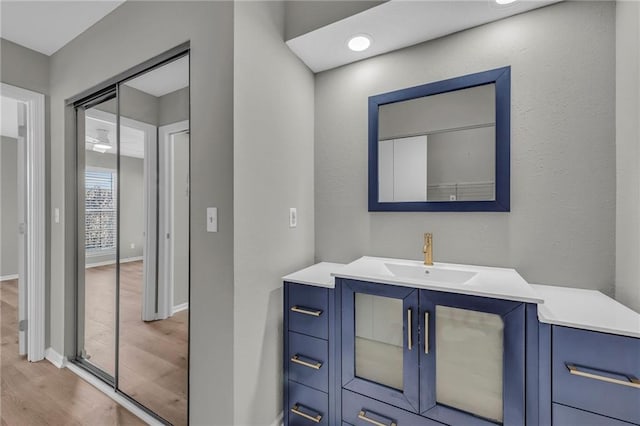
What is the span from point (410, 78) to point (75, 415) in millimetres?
2977

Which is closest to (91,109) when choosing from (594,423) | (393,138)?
(393,138)

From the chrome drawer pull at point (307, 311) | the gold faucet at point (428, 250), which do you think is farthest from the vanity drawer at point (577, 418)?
the chrome drawer pull at point (307, 311)

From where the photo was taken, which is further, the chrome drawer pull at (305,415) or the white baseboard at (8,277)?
the white baseboard at (8,277)

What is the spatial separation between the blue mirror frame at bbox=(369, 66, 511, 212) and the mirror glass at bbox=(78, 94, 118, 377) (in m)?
1.78

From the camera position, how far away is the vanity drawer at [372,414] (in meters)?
1.25

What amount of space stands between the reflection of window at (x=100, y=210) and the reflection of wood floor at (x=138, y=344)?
0.20 m

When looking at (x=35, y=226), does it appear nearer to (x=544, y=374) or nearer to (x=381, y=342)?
(x=381, y=342)

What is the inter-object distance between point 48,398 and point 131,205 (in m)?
1.43

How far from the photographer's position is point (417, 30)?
159cm

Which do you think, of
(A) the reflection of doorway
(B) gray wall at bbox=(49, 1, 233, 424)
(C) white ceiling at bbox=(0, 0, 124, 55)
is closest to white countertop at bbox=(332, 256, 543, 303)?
(B) gray wall at bbox=(49, 1, 233, 424)

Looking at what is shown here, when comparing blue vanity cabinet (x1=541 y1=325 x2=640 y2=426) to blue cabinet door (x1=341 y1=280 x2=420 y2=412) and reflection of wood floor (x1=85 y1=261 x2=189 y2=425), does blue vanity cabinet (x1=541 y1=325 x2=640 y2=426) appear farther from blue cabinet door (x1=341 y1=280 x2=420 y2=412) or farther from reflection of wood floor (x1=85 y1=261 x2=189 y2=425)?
reflection of wood floor (x1=85 y1=261 x2=189 y2=425)

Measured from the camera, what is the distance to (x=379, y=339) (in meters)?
1.35

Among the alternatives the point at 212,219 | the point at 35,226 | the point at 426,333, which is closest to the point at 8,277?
the point at 35,226

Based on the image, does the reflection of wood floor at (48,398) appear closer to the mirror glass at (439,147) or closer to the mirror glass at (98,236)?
the mirror glass at (98,236)
